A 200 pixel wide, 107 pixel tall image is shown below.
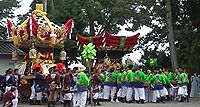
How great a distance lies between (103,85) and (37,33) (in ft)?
16.0

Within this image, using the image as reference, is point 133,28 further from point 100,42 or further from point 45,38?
point 45,38

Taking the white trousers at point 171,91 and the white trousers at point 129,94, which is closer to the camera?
the white trousers at point 129,94

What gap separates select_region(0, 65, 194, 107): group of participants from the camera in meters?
20.7

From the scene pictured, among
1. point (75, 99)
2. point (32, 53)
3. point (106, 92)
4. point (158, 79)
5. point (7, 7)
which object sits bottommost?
point (75, 99)

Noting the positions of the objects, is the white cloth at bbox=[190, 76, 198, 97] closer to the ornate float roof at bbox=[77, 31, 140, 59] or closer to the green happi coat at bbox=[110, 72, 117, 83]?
the ornate float roof at bbox=[77, 31, 140, 59]

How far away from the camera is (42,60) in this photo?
82.6 feet

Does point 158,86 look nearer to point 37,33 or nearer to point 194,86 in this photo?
point 194,86

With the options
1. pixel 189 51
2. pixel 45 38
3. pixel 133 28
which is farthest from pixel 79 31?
pixel 45 38

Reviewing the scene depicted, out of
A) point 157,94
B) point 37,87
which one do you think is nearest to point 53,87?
point 37,87

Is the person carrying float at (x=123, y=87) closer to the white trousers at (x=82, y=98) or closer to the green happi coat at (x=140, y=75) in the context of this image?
the green happi coat at (x=140, y=75)

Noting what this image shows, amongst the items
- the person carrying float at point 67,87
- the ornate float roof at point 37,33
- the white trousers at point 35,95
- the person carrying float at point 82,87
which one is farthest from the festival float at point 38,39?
the person carrying float at point 82,87

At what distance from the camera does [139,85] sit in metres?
24.3

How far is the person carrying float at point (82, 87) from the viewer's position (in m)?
20.2

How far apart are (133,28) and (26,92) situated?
61.1 ft
